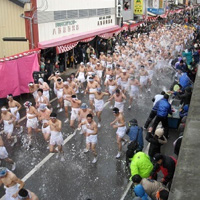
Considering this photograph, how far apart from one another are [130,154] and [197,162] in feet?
7.91

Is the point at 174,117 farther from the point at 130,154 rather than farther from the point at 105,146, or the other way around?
the point at 130,154

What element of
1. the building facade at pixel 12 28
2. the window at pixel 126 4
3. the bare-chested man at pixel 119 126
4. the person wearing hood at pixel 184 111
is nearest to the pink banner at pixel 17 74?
the building facade at pixel 12 28

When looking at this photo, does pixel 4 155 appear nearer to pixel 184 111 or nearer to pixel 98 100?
pixel 98 100

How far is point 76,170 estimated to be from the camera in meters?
8.06

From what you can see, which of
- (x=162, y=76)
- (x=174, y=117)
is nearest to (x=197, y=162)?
(x=174, y=117)

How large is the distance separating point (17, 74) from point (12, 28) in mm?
3417

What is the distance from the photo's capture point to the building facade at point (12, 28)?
15.1m

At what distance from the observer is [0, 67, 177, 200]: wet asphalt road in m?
7.16

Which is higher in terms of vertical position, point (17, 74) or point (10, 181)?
point (17, 74)

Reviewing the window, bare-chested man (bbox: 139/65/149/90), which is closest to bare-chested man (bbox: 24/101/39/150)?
bare-chested man (bbox: 139/65/149/90)

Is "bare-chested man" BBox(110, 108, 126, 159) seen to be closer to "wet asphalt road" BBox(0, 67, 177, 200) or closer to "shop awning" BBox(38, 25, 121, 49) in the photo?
"wet asphalt road" BBox(0, 67, 177, 200)

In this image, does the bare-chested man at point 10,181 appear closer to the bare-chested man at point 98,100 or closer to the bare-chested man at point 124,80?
the bare-chested man at point 98,100

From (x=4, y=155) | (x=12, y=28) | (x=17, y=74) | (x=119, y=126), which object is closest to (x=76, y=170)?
(x=119, y=126)

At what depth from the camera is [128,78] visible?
1362cm
